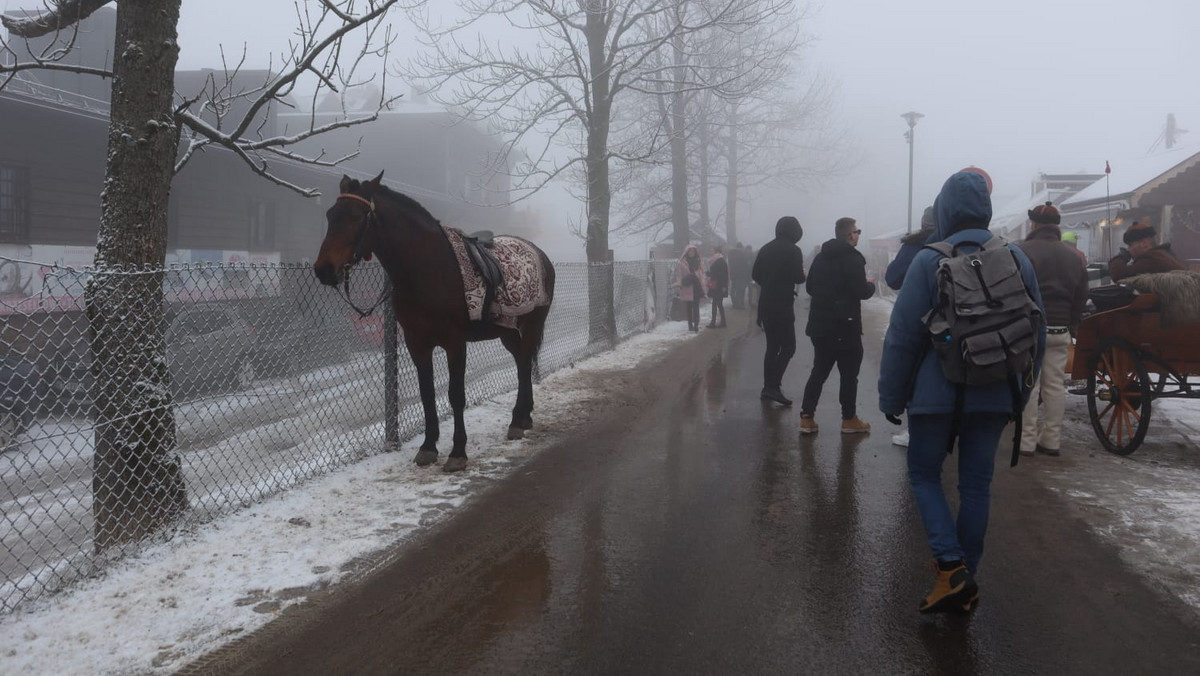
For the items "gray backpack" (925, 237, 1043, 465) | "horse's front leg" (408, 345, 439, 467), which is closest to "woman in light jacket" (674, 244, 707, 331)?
"horse's front leg" (408, 345, 439, 467)

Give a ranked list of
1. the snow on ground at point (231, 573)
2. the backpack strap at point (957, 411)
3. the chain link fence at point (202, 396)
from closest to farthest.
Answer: the snow on ground at point (231, 573)
the backpack strap at point (957, 411)
the chain link fence at point (202, 396)

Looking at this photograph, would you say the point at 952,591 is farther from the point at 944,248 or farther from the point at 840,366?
the point at 840,366

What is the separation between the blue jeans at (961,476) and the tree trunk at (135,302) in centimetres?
410

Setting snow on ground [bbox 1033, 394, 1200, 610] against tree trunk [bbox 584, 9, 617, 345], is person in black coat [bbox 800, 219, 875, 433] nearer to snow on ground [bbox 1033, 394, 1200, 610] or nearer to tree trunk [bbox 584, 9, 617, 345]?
snow on ground [bbox 1033, 394, 1200, 610]

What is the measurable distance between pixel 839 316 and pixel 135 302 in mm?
5668

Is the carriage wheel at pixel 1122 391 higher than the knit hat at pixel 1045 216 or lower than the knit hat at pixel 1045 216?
lower

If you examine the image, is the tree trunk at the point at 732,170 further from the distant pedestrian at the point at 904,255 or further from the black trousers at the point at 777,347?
the distant pedestrian at the point at 904,255

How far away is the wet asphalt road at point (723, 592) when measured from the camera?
3354mm

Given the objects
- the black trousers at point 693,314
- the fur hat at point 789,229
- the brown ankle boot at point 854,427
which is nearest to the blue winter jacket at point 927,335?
the brown ankle boot at point 854,427

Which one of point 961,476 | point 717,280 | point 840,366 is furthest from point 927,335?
point 717,280

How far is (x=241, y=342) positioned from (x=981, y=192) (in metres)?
6.40

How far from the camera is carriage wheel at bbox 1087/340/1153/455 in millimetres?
6379

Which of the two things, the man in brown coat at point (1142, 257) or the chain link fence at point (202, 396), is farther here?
the man in brown coat at point (1142, 257)

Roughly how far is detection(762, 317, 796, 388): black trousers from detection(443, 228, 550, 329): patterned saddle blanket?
105 inches
